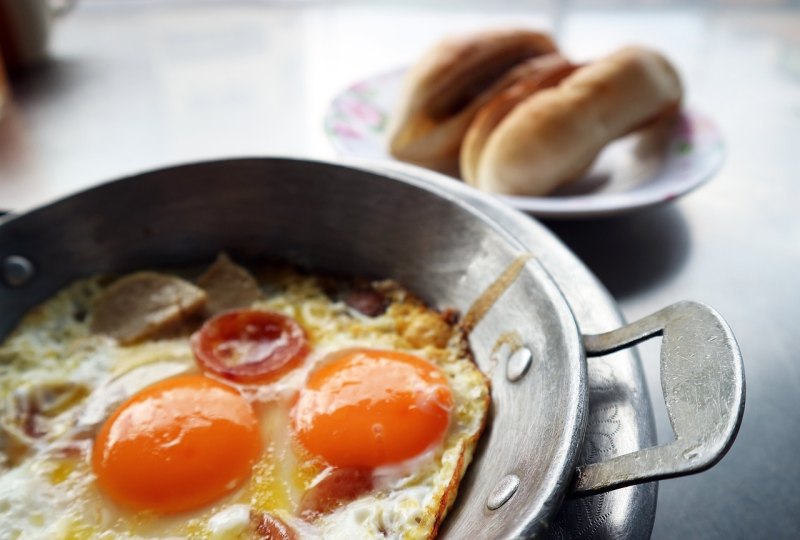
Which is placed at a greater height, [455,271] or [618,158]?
[455,271]

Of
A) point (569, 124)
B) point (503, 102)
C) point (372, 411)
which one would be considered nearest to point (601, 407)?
point (372, 411)

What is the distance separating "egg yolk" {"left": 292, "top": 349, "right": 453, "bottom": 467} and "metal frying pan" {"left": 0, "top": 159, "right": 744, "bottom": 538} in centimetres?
9

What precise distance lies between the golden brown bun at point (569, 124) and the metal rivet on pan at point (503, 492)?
2.60 ft

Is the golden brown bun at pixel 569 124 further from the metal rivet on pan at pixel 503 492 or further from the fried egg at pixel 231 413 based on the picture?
the metal rivet on pan at pixel 503 492

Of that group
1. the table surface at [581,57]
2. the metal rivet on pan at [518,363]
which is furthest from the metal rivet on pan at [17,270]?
the metal rivet on pan at [518,363]

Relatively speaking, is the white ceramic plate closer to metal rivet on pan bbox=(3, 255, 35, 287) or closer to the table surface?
the table surface

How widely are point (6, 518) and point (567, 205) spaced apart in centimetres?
105

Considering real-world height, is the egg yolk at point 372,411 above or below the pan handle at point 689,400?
below

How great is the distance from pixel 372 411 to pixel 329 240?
378 mm

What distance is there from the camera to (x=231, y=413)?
0.88 meters

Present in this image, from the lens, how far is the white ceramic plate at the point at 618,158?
51.1 inches

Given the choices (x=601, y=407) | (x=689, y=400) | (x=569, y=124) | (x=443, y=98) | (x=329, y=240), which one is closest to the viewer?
(x=689, y=400)

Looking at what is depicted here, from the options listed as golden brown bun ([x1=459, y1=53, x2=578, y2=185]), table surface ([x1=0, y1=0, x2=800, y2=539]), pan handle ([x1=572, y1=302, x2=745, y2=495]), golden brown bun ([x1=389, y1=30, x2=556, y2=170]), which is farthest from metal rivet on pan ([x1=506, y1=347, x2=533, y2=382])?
golden brown bun ([x1=389, y1=30, x2=556, y2=170])

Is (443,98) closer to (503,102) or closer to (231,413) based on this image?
(503,102)
